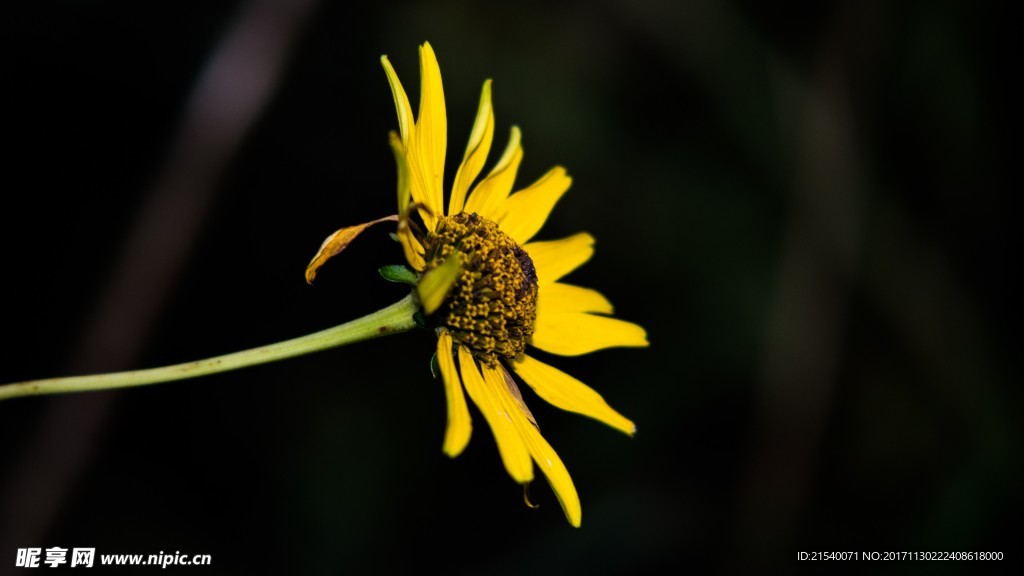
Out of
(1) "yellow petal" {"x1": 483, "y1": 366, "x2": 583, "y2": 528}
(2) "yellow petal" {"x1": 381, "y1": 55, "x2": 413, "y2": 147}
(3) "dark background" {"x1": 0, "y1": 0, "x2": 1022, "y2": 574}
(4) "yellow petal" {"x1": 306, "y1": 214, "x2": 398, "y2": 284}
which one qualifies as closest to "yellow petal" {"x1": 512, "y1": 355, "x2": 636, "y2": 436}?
(1) "yellow petal" {"x1": 483, "y1": 366, "x2": 583, "y2": 528}

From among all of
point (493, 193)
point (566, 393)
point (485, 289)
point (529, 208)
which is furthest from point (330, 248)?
point (529, 208)

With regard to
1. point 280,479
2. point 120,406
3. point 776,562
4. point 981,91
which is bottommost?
point 776,562

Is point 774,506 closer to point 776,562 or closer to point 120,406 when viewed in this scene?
point 776,562

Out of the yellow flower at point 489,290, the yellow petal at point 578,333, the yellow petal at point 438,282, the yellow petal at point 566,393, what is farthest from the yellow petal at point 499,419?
the yellow petal at point 578,333

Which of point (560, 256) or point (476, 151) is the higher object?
point (476, 151)

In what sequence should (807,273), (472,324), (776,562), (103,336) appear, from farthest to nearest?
(807,273), (776,562), (103,336), (472,324)

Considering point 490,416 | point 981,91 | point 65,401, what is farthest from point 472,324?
point 981,91

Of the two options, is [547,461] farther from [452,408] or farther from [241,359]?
[241,359]
